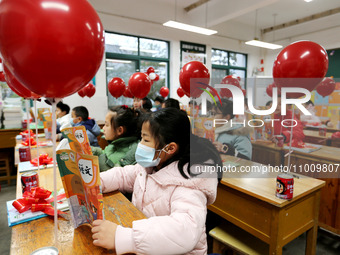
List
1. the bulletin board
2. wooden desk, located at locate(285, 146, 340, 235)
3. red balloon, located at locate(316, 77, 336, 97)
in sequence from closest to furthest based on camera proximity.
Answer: wooden desk, located at locate(285, 146, 340, 235), red balloon, located at locate(316, 77, 336, 97), the bulletin board

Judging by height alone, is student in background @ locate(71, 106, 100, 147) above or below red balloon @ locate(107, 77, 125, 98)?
below

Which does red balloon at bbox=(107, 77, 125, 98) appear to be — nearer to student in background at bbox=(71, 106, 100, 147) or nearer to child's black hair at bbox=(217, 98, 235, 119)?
student in background at bbox=(71, 106, 100, 147)

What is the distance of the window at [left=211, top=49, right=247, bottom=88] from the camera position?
26.5ft

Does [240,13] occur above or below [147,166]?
above

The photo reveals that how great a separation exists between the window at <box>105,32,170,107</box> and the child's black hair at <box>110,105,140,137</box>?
453 centimetres

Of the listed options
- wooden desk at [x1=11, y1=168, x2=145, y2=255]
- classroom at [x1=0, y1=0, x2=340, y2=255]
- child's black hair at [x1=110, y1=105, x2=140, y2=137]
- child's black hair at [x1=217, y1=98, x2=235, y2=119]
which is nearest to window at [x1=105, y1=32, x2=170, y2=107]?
classroom at [x1=0, y1=0, x2=340, y2=255]

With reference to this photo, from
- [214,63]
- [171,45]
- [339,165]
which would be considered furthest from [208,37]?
[339,165]

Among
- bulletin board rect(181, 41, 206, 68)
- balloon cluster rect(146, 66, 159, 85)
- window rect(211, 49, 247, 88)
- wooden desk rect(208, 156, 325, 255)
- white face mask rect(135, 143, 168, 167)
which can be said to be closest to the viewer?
white face mask rect(135, 143, 168, 167)

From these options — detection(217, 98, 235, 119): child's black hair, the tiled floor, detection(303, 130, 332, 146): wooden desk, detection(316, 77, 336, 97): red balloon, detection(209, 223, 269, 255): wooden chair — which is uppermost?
detection(316, 77, 336, 97): red balloon

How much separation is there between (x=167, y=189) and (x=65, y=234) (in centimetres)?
44

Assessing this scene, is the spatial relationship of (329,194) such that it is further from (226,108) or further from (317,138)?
(317,138)

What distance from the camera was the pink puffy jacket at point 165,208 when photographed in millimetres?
775

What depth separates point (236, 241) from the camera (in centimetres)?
153

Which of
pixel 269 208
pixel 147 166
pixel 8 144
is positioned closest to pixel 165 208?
pixel 147 166
